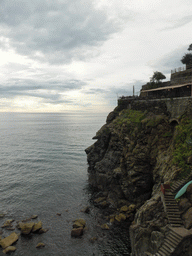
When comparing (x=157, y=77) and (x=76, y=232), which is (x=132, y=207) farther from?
(x=157, y=77)

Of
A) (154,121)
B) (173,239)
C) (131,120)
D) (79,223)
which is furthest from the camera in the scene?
(131,120)

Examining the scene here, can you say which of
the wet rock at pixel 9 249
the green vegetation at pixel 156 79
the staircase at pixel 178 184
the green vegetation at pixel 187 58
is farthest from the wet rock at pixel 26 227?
the green vegetation at pixel 187 58

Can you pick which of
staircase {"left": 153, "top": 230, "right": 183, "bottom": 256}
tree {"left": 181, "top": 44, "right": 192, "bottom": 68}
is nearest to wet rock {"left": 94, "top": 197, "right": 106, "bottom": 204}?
staircase {"left": 153, "top": 230, "right": 183, "bottom": 256}

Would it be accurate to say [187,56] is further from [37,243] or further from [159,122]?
[37,243]

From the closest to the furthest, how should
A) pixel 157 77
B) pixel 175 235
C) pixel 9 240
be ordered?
pixel 175 235, pixel 9 240, pixel 157 77

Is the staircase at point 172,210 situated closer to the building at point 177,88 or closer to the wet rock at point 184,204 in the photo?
the wet rock at point 184,204

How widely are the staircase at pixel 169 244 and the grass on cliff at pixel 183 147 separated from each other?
310 inches

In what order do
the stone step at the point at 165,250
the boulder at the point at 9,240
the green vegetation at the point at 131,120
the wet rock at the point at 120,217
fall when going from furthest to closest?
1. the green vegetation at the point at 131,120
2. the wet rock at the point at 120,217
3. the boulder at the point at 9,240
4. the stone step at the point at 165,250

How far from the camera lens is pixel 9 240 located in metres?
25.3

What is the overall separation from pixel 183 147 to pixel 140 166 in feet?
33.3

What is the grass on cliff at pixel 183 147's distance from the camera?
73.0ft

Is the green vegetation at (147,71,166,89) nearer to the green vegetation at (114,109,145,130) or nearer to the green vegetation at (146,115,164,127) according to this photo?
the green vegetation at (114,109,145,130)

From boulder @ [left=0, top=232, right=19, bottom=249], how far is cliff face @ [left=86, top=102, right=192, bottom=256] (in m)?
16.5

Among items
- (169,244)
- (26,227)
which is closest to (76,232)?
(26,227)
